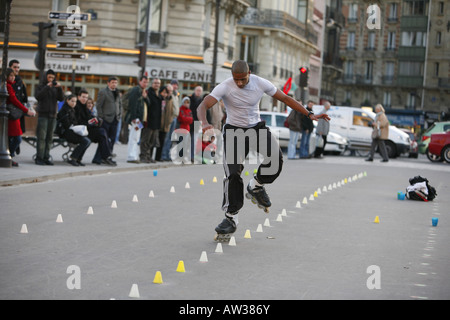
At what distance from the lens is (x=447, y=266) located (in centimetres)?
754

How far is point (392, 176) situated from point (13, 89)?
941cm

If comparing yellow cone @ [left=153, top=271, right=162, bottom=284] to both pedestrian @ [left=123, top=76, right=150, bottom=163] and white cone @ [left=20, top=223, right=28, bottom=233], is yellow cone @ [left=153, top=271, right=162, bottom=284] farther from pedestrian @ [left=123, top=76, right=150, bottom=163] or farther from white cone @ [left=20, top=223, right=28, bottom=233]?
pedestrian @ [left=123, top=76, right=150, bottom=163]

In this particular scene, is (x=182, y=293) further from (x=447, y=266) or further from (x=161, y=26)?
(x=161, y=26)

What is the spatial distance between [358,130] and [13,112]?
19.7m

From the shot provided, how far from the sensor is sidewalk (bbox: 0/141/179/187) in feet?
45.8

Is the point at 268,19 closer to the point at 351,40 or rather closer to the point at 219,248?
the point at 351,40

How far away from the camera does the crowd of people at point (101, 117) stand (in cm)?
1664

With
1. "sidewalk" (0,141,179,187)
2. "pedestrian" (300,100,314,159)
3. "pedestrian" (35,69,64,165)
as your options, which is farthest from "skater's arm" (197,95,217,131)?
"pedestrian" (300,100,314,159)

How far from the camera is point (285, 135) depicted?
102ft

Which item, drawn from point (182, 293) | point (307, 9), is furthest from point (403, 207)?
point (307, 9)

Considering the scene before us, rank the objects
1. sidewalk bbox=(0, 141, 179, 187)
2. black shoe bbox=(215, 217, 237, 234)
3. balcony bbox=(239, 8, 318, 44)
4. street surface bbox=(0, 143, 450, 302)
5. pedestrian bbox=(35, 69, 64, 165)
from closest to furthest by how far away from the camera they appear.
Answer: street surface bbox=(0, 143, 450, 302), black shoe bbox=(215, 217, 237, 234), sidewalk bbox=(0, 141, 179, 187), pedestrian bbox=(35, 69, 64, 165), balcony bbox=(239, 8, 318, 44)

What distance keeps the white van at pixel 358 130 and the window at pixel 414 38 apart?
5093cm

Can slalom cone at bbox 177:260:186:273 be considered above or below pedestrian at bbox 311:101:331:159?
below

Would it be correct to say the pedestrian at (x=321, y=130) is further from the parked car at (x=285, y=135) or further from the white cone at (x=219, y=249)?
the white cone at (x=219, y=249)
